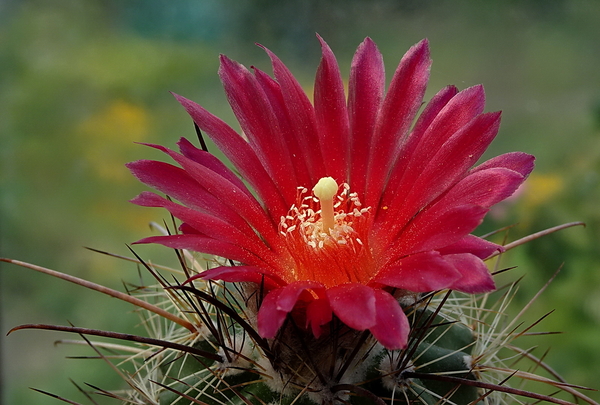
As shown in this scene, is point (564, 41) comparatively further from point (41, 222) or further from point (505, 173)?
point (41, 222)

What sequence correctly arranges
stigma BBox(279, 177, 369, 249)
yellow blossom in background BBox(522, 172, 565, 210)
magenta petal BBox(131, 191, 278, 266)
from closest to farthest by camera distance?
magenta petal BBox(131, 191, 278, 266)
stigma BBox(279, 177, 369, 249)
yellow blossom in background BBox(522, 172, 565, 210)

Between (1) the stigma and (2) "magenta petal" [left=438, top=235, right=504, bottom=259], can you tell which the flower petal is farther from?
(2) "magenta petal" [left=438, top=235, right=504, bottom=259]

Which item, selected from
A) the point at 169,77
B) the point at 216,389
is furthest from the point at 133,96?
the point at 216,389

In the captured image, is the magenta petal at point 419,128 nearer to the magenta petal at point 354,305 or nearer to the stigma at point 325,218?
the stigma at point 325,218

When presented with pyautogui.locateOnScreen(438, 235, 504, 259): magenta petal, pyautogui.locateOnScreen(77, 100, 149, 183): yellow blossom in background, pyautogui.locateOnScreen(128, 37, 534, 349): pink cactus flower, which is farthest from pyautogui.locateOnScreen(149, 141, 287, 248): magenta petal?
pyautogui.locateOnScreen(77, 100, 149, 183): yellow blossom in background

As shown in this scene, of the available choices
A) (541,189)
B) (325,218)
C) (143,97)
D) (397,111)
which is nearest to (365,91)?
(397,111)

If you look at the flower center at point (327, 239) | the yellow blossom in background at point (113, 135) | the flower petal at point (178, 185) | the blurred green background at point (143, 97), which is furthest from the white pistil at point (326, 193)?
the yellow blossom in background at point (113, 135)
